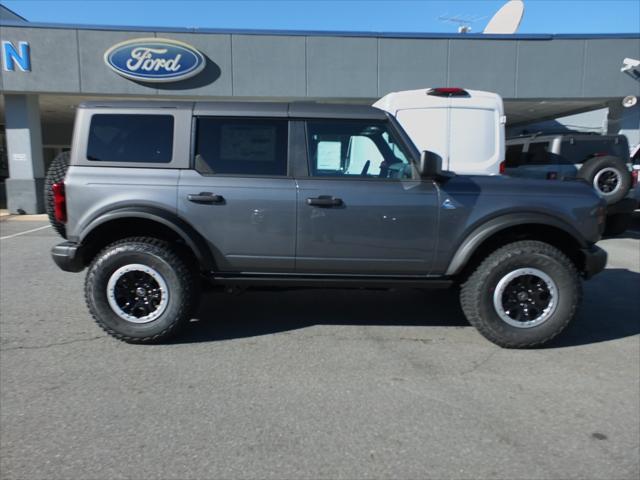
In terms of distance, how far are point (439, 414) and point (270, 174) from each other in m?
2.30

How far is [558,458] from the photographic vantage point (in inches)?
100

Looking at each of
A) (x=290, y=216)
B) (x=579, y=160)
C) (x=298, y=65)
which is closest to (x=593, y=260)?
(x=290, y=216)

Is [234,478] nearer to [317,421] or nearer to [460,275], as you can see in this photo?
[317,421]

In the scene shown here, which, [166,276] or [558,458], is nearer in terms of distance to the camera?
[558,458]

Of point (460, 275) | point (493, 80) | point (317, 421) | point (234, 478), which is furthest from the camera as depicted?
point (493, 80)

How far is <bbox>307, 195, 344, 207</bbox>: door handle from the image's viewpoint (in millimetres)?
3898

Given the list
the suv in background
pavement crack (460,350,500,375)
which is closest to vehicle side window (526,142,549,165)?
the suv in background

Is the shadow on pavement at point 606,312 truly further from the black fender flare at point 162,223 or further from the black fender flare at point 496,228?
the black fender flare at point 162,223

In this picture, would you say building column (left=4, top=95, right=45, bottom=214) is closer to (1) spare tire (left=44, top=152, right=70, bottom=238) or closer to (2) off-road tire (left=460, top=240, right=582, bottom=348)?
(1) spare tire (left=44, top=152, right=70, bottom=238)

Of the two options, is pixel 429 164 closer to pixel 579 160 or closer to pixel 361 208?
pixel 361 208

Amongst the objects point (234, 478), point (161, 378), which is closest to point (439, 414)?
point (234, 478)

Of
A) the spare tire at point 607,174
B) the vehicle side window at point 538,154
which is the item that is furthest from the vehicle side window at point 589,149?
the spare tire at point 607,174

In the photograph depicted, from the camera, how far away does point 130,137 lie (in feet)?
13.4

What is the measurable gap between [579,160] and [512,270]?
22.8 ft
